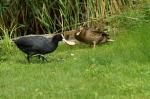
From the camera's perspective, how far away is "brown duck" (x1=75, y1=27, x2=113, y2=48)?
10.5 meters

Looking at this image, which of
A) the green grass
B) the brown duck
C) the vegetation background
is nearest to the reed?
the vegetation background

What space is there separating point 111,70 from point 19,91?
1678 mm

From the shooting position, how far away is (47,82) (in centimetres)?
787

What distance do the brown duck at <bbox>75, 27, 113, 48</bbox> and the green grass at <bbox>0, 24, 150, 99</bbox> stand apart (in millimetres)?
135

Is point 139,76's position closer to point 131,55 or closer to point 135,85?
point 135,85

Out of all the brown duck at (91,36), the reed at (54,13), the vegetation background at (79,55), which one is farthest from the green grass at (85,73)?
the reed at (54,13)

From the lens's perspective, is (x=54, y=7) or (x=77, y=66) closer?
(x=77, y=66)

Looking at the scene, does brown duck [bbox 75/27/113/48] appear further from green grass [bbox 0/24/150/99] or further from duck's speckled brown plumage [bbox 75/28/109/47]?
green grass [bbox 0/24/150/99]

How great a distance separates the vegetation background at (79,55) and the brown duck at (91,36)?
0.47ft

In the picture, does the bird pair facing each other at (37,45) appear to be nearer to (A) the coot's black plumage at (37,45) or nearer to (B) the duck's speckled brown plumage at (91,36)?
(A) the coot's black plumage at (37,45)

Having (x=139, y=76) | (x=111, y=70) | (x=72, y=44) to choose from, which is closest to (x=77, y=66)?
(x=111, y=70)

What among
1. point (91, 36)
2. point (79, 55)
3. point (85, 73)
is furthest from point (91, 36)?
point (85, 73)

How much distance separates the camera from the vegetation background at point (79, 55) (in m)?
7.45

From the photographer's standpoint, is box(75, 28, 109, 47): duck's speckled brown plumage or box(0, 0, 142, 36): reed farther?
box(0, 0, 142, 36): reed
